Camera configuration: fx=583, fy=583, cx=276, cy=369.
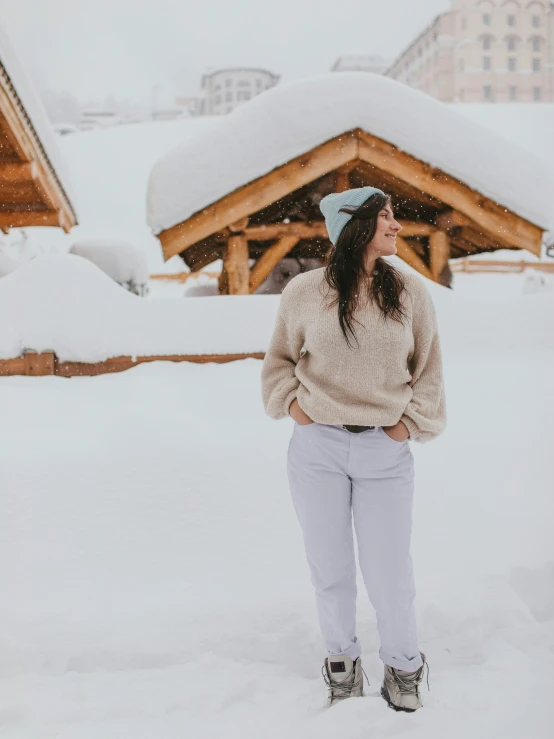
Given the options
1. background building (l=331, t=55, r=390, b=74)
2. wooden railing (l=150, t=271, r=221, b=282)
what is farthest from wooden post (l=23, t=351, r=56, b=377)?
background building (l=331, t=55, r=390, b=74)

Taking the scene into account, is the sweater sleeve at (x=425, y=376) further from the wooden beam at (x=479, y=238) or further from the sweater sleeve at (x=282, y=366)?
the wooden beam at (x=479, y=238)

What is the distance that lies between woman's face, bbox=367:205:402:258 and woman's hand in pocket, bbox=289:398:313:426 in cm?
51

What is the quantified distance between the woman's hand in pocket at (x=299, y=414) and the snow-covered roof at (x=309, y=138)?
3.73 metres

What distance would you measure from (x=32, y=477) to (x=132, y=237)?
2431cm

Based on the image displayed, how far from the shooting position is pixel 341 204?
1.75m

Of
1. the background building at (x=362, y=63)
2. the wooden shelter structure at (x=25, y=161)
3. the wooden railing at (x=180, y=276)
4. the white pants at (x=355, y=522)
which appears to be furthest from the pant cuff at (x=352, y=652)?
the background building at (x=362, y=63)

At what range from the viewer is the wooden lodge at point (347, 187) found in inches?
207

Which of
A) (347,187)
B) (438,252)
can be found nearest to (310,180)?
(347,187)

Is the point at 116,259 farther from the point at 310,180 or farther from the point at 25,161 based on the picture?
the point at 310,180

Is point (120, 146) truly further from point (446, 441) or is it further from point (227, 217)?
point (446, 441)

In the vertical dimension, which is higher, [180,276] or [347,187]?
[347,187]

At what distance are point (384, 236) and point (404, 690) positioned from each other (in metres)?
1.37

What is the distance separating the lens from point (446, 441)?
3.37m

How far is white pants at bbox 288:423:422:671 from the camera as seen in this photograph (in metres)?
1.70
